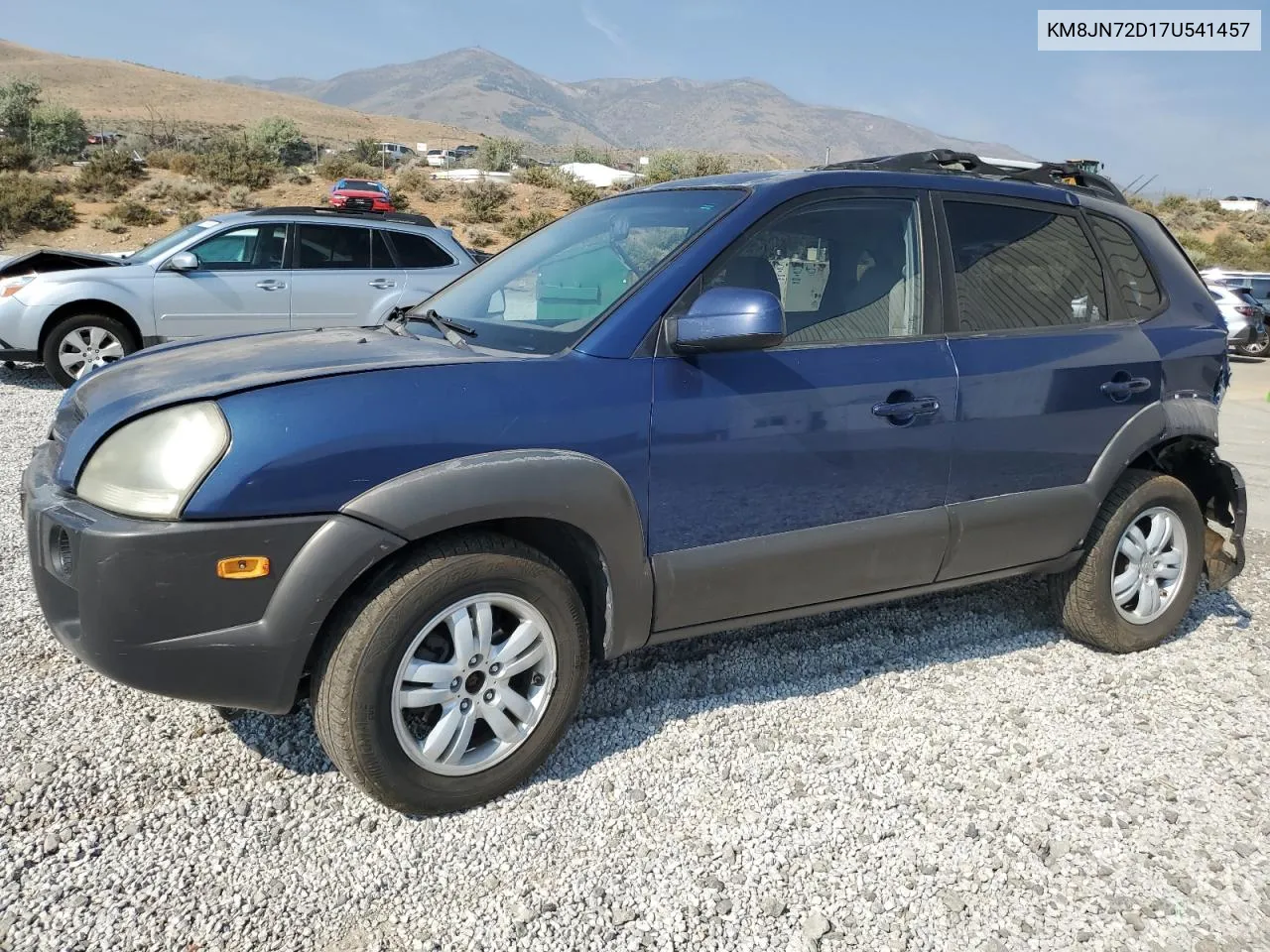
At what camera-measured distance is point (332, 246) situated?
30.5 feet

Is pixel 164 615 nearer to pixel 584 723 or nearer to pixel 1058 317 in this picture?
pixel 584 723

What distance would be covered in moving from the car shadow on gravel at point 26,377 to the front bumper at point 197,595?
7.98m

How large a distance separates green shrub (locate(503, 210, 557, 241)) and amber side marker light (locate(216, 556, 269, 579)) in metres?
25.6

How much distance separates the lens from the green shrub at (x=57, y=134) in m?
36.7

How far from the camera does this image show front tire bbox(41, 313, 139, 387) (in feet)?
28.1

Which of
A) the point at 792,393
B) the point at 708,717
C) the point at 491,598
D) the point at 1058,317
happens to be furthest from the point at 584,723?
the point at 1058,317

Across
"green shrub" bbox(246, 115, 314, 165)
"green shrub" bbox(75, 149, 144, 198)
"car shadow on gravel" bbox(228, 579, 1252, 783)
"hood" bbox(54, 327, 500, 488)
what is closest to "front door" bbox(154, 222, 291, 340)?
"hood" bbox(54, 327, 500, 488)

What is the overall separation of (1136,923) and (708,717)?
54.2 inches

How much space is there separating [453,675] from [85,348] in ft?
25.8

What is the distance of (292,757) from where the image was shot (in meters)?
2.89

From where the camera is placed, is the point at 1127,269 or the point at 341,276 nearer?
the point at 1127,269

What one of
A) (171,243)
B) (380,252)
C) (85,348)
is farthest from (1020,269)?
(85,348)

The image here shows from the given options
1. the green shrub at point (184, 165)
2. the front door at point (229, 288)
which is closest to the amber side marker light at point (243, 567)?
the front door at point (229, 288)

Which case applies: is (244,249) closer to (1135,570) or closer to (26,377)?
(26,377)
